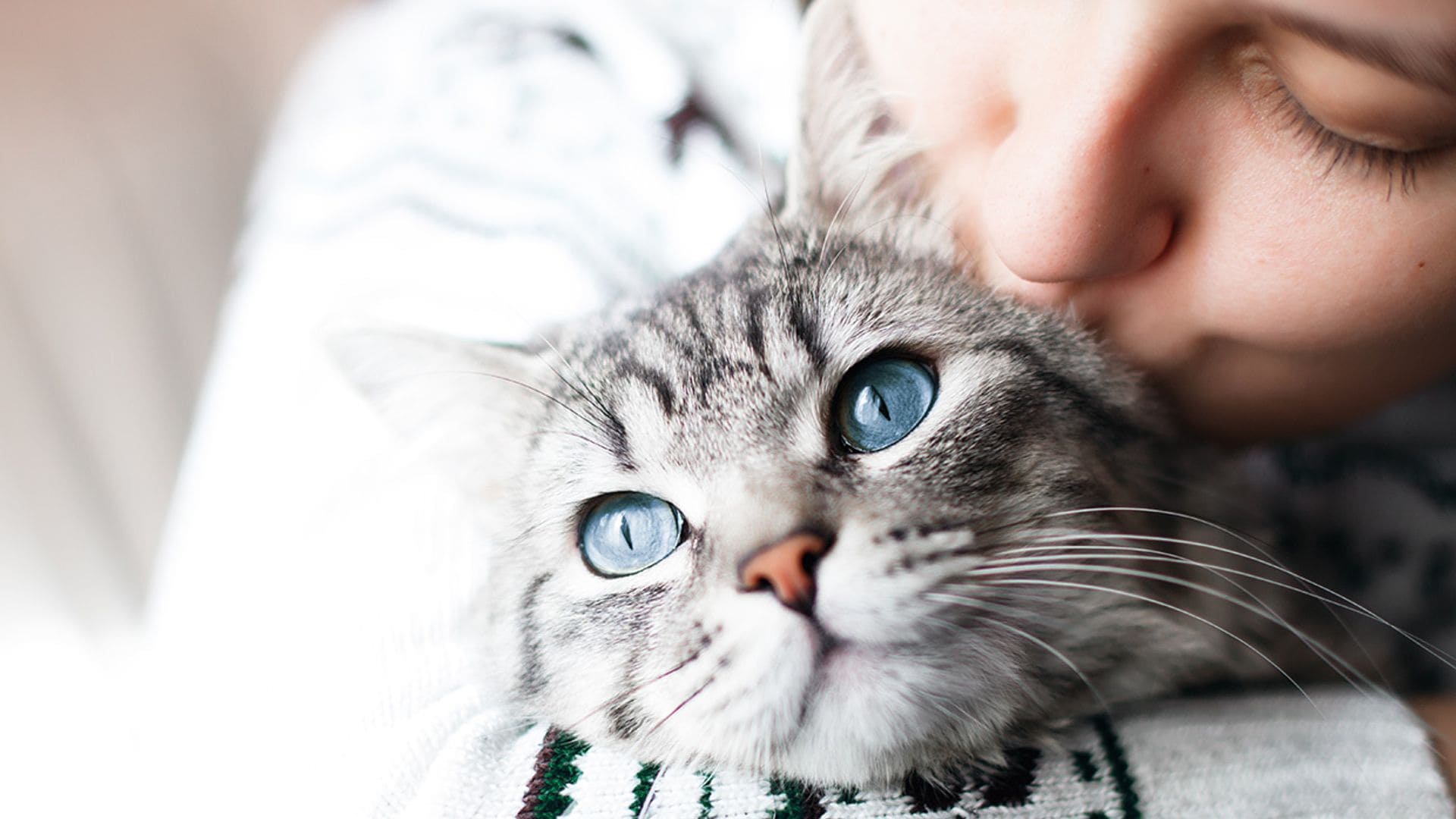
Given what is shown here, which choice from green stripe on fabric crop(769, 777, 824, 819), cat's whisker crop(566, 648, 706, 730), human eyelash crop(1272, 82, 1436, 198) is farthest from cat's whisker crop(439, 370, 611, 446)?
human eyelash crop(1272, 82, 1436, 198)

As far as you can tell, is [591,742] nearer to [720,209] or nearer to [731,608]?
[731,608]

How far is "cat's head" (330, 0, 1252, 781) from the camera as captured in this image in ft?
1.99

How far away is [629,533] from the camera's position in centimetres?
75

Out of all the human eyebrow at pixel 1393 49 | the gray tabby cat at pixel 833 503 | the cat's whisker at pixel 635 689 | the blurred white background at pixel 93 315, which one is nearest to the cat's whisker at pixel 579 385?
the gray tabby cat at pixel 833 503

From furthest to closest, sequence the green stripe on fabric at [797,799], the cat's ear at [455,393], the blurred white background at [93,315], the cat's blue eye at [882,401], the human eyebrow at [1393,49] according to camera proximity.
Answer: the blurred white background at [93,315]
the cat's ear at [455,393]
the cat's blue eye at [882,401]
the green stripe on fabric at [797,799]
the human eyebrow at [1393,49]

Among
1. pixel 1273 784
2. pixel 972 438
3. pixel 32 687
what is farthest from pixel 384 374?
pixel 32 687

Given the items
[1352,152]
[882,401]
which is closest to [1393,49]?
[1352,152]

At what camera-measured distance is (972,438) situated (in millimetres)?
683

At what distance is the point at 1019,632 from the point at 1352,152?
0.39 m

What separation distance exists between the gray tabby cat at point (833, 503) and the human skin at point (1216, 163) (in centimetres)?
8

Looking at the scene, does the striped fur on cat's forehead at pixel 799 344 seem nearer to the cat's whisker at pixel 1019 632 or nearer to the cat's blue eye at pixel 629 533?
the cat's blue eye at pixel 629 533

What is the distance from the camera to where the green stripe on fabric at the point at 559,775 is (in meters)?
0.59

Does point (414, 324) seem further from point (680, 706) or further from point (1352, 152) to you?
point (1352, 152)

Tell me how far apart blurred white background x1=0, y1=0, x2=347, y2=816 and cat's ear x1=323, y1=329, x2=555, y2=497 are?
1.02 m
